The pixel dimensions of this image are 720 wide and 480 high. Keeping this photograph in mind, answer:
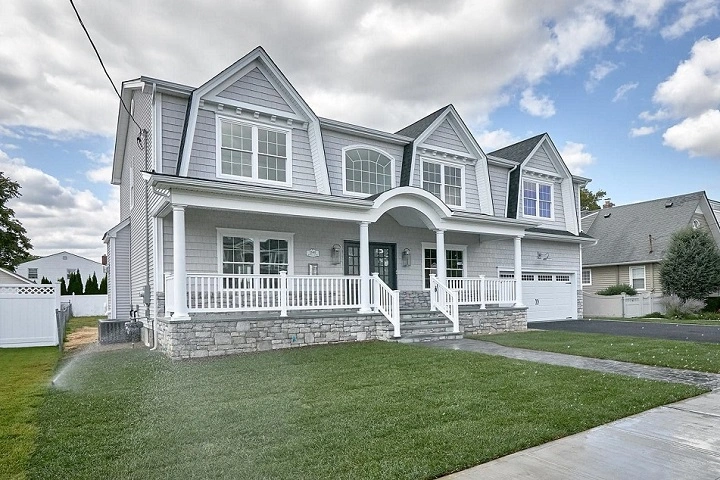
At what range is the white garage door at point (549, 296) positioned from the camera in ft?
57.9

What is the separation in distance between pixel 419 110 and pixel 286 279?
13980mm

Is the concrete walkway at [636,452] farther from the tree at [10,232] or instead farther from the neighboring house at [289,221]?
the tree at [10,232]

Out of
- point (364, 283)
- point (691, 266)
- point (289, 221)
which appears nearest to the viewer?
point (364, 283)

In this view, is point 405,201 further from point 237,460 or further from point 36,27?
point 237,460

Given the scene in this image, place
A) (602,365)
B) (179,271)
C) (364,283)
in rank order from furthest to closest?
1. (364,283)
2. (179,271)
3. (602,365)

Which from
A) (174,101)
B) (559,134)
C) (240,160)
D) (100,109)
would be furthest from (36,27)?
(559,134)

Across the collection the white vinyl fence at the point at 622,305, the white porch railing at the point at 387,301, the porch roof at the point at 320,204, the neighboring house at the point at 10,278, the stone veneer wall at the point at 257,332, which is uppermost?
the porch roof at the point at 320,204

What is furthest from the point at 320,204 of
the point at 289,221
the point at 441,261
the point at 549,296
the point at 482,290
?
the point at 549,296

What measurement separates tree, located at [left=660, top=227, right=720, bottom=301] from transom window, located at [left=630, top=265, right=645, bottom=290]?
8.46 feet

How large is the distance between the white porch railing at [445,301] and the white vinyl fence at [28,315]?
10.6 metres

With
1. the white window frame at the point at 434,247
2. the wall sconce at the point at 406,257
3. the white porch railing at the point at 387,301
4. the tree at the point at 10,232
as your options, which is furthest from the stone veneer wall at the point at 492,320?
the tree at the point at 10,232

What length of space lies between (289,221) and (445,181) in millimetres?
5865

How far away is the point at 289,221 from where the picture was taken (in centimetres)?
1270

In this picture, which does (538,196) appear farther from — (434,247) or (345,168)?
(345,168)
